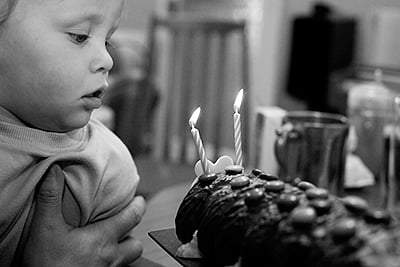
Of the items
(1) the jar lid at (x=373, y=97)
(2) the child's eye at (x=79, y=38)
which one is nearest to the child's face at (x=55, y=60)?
(2) the child's eye at (x=79, y=38)

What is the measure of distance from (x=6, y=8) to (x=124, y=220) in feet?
1.11

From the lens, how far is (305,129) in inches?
50.8

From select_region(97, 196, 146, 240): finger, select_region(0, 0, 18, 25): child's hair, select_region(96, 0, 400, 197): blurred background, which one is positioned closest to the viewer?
select_region(0, 0, 18, 25): child's hair

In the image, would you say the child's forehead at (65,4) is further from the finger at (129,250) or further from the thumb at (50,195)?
the finger at (129,250)

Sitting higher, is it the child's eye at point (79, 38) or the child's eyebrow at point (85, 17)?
the child's eyebrow at point (85, 17)

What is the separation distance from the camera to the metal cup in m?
1.28

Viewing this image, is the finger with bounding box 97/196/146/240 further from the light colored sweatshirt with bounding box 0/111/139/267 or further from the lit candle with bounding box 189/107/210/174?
the lit candle with bounding box 189/107/210/174

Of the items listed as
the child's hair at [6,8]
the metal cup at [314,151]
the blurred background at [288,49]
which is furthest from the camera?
the blurred background at [288,49]

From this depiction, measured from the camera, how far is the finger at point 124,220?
2.70 ft

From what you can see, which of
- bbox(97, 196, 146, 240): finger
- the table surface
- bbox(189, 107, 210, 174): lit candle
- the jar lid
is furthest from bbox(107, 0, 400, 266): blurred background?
bbox(189, 107, 210, 174): lit candle

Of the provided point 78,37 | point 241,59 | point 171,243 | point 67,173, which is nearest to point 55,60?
point 78,37

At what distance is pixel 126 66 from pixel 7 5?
337cm

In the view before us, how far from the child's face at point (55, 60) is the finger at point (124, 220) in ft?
0.54

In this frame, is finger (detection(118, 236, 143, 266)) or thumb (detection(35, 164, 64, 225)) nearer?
thumb (detection(35, 164, 64, 225))
